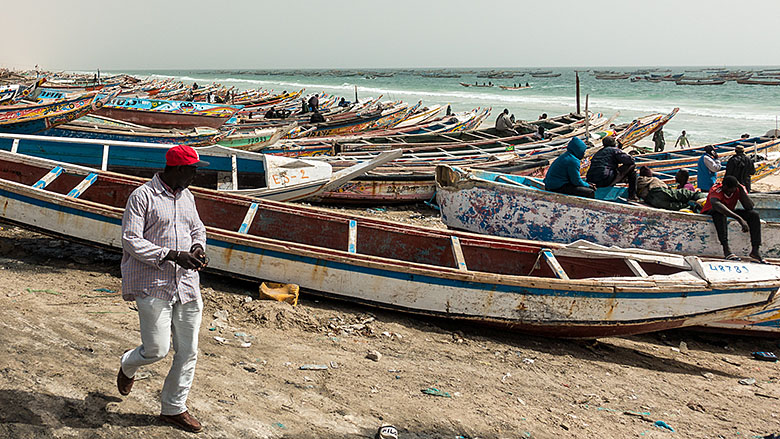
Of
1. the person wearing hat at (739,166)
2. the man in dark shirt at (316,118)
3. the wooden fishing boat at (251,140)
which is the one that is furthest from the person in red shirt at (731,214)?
the man in dark shirt at (316,118)

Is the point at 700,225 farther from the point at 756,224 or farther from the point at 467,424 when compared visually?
the point at 467,424

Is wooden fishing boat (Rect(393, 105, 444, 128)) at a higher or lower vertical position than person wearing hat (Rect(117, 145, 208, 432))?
higher

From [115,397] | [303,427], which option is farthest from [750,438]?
[115,397]

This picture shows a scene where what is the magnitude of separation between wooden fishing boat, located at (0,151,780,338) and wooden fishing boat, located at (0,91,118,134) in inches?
279

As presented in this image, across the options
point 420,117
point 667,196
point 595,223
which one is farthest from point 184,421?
point 420,117

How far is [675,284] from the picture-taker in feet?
18.6

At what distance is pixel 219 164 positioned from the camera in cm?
961

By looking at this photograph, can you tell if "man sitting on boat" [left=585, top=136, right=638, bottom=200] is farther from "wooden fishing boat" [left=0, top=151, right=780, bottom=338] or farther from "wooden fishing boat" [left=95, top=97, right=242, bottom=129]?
"wooden fishing boat" [left=95, top=97, right=242, bottom=129]

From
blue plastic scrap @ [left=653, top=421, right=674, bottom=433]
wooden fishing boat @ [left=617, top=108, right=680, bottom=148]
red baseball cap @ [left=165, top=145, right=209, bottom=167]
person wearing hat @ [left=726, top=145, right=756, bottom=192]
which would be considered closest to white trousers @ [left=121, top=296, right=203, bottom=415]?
red baseball cap @ [left=165, top=145, right=209, bottom=167]

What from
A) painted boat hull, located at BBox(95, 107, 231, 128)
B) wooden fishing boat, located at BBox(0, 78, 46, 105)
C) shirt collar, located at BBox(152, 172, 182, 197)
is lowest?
shirt collar, located at BBox(152, 172, 182, 197)

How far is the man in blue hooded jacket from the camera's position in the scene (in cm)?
809

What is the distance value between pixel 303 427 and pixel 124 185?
17.2 ft

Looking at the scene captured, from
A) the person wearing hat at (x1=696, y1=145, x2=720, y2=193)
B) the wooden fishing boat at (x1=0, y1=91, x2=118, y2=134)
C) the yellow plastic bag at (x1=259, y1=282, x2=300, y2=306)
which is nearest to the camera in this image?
the yellow plastic bag at (x1=259, y1=282, x2=300, y2=306)

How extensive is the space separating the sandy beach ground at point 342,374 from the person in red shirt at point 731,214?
1386 mm
